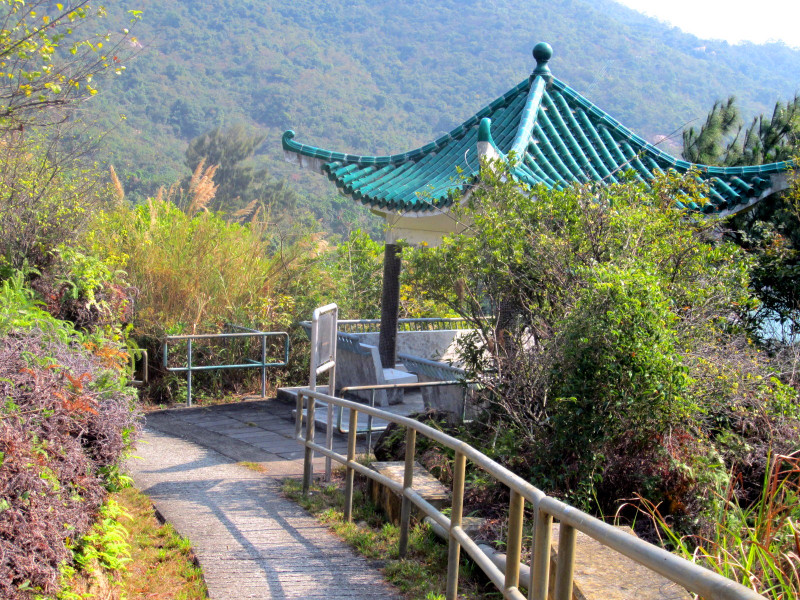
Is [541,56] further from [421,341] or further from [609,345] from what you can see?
[609,345]

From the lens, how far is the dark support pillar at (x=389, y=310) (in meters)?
10.1

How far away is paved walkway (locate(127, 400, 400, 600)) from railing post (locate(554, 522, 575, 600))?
204cm

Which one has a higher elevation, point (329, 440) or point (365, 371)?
point (365, 371)

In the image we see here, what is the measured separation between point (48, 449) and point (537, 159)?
6.27m

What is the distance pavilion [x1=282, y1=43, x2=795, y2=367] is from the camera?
8.56 meters

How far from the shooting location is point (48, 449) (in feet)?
12.7

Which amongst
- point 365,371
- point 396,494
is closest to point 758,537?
point 396,494

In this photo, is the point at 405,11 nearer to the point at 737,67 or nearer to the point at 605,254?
the point at 737,67

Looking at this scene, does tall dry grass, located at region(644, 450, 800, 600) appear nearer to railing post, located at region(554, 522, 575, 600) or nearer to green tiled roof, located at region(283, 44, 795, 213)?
railing post, located at region(554, 522, 575, 600)

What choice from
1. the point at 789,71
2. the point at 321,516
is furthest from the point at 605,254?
the point at 789,71

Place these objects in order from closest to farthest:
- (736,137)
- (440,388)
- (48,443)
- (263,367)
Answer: (48,443) < (440,388) < (263,367) < (736,137)

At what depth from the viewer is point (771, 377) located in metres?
6.04

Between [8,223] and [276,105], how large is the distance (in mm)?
65330

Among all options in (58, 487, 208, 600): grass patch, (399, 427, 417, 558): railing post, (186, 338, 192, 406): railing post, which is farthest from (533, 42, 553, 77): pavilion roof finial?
(58, 487, 208, 600): grass patch
